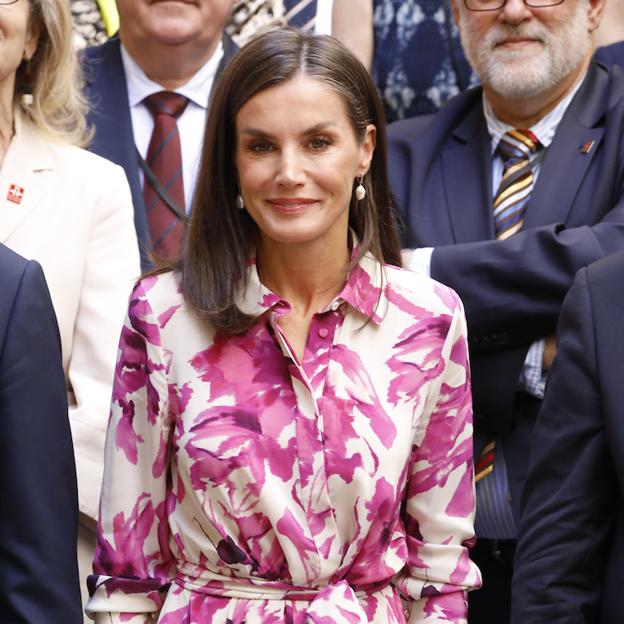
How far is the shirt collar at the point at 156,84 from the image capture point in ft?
13.6

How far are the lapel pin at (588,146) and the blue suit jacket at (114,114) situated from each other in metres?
0.97

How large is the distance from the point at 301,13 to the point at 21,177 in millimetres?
1251

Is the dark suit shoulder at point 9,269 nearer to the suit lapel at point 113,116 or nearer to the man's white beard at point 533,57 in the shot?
the suit lapel at point 113,116

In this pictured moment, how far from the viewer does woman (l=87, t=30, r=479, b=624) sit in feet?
8.73

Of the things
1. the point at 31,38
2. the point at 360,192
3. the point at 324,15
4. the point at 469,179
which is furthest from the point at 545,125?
the point at 31,38

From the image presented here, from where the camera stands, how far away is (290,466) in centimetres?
267

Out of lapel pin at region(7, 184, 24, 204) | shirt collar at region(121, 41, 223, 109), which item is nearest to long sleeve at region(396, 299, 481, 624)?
lapel pin at region(7, 184, 24, 204)

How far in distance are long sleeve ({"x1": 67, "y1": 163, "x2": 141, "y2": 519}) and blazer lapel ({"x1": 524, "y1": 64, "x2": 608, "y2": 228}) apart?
3.33 feet

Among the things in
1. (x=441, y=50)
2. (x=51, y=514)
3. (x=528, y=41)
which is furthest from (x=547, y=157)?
(x=51, y=514)

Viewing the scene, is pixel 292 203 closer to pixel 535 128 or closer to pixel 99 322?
pixel 99 322

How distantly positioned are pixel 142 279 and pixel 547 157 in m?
1.30

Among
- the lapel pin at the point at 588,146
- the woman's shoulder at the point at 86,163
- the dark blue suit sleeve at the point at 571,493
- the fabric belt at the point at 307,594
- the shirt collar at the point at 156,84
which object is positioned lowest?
the fabric belt at the point at 307,594

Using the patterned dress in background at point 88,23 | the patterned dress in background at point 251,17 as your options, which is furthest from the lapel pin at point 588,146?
the patterned dress in background at point 88,23

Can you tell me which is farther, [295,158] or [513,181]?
[513,181]
